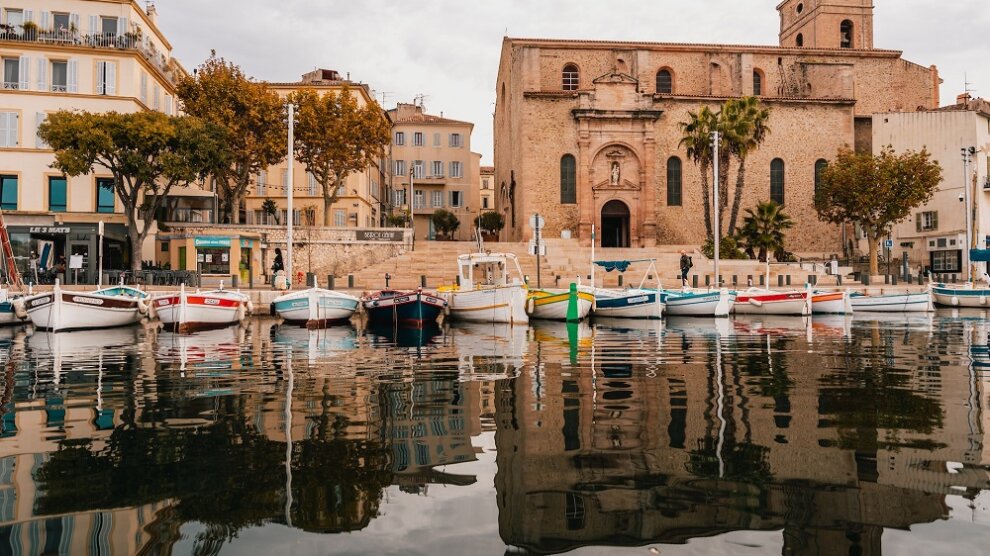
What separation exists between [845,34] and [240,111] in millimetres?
46859

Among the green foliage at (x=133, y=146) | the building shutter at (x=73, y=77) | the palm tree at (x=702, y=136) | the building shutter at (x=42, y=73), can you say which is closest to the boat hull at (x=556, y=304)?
the green foliage at (x=133, y=146)

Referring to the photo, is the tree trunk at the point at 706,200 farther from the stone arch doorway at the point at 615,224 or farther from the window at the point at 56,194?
the window at the point at 56,194

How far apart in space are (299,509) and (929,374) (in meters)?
10.6

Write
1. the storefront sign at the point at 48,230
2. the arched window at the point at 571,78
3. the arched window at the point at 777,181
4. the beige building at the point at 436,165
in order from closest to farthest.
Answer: the storefront sign at the point at 48,230 < the arched window at the point at 777,181 < the arched window at the point at 571,78 < the beige building at the point at 436,165

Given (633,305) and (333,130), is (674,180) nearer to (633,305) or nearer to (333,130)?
(333,130)

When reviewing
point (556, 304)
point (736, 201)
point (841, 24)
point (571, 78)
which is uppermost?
point (841, 24)

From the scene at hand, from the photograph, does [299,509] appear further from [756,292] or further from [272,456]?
[756,292]

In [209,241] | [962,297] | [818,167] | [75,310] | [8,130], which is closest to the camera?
[75,310]

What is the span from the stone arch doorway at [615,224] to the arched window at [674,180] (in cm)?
355

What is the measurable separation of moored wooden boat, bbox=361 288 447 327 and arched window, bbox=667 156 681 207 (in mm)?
29619

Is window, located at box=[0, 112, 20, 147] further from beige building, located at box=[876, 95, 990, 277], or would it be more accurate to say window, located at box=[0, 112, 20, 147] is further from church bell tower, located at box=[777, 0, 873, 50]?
beige building, located at box=[876, 95, 990, 277]

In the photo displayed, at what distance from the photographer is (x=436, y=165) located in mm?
70062

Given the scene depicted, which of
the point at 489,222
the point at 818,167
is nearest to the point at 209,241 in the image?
the point at 489,222

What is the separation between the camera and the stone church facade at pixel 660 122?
49312 mm
